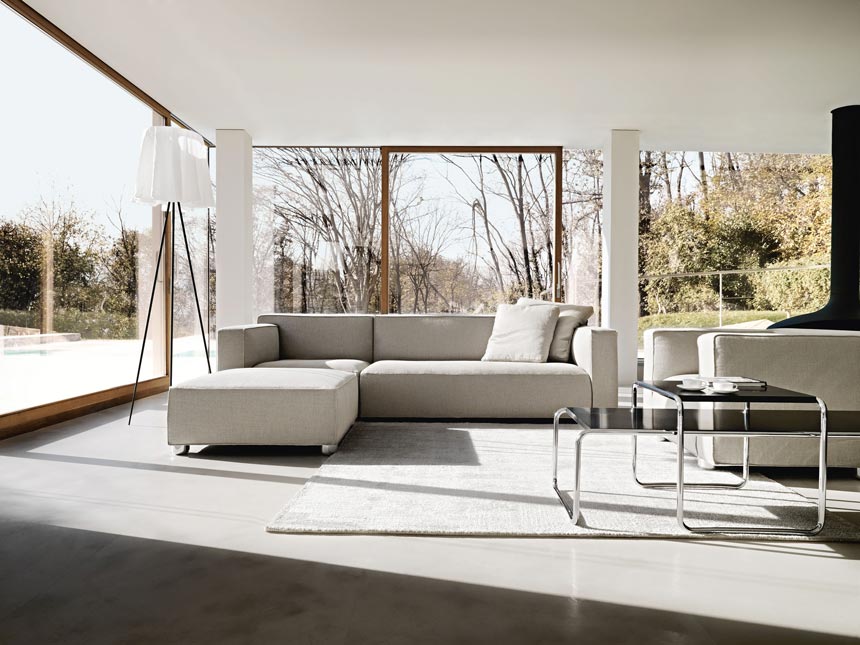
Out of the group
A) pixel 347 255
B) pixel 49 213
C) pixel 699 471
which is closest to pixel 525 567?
pixel 699 471

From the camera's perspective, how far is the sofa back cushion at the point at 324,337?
5.58 metres

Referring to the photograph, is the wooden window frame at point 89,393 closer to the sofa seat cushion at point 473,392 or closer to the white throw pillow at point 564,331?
the sofa seat cushion at point 473,392

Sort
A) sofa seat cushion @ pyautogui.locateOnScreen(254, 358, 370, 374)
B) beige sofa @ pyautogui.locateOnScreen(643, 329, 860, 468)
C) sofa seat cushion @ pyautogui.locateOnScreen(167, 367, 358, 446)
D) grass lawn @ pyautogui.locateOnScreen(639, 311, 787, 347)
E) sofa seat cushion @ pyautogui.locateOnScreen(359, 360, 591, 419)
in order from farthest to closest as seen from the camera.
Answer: grass lawn @ pyautogui.locateOnScreen(639, 311, 787, 347) < sofa seat cushion @ pyautogui.locateOnScreen(254, 358, 370, 374) < sofa seat cushion @ pyautogui.locateOnScreen(359, 360, 591, 419) < sofa seat cushion @ pyautogui.locateOnScreen(167, 367, 358, 446) < beige sofa @ pyautogui.locateOnScreen(643, 329, 860, 468)

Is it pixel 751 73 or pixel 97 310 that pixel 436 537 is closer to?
pixel 97 310

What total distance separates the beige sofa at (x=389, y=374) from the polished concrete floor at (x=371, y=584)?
33.2 inches

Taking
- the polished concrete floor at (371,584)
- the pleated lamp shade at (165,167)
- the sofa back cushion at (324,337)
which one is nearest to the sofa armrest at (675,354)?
the polished concrete floor at (371,584)

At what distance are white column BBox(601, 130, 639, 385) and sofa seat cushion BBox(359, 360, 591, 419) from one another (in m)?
2.52

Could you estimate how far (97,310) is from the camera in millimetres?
5469

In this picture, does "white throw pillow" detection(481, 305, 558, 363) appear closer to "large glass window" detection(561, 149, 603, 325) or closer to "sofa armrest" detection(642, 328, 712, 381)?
"sofa armrest" detection(642, 328, 712, 381)

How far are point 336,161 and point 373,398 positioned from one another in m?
3.89

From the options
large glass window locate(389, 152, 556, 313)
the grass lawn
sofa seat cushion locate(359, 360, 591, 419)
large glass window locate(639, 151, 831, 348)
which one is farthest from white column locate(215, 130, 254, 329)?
large glass window locate(639, 151, 831, 348)

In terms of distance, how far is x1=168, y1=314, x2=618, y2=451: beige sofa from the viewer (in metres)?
3.69

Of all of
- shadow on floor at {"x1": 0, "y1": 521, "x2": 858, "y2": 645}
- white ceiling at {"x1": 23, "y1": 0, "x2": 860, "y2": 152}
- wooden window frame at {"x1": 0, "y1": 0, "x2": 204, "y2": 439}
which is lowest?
shadow on floor at {"x1": 0, "y1": 521, "x2": 858, "y2": 645}

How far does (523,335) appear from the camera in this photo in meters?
5.24
